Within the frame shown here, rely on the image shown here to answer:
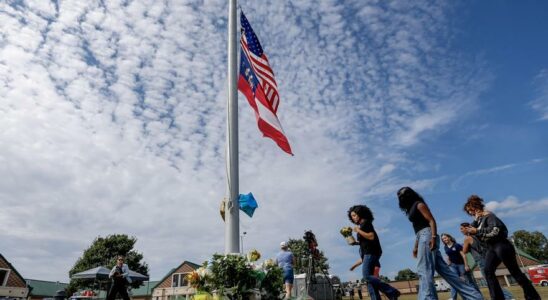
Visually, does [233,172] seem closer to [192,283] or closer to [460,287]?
[192,283]

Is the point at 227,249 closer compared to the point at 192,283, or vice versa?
the point at 192,283

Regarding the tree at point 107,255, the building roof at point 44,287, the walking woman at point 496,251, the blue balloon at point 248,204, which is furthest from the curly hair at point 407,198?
the building roof at point 44,287

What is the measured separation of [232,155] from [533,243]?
3602 inches

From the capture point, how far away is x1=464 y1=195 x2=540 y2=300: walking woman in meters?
4.69

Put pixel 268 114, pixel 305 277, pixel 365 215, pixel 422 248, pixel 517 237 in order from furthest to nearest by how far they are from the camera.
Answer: pixel 517 237 < pixel 305 277 < pixel 268 114 < pixel 365 215 < pixel 422 248

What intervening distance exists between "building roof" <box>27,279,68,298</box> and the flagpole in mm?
59910

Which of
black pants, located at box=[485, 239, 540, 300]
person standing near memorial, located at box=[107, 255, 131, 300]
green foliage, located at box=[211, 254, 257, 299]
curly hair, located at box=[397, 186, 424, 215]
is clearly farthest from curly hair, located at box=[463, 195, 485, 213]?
person standing near memorial, located at box=[107, 255, 131, 300]

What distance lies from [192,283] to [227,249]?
3.72 feet

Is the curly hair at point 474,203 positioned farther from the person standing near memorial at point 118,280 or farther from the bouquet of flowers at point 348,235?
the person standing near memorial at point 118,280

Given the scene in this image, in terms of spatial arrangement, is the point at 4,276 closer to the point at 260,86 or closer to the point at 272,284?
the point at 260,86

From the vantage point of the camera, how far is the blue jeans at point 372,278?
Result: 5270 millimetres

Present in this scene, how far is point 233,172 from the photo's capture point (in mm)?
4871

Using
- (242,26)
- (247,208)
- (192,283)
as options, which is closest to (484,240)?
(247,208)

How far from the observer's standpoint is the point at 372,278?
5324 mm
